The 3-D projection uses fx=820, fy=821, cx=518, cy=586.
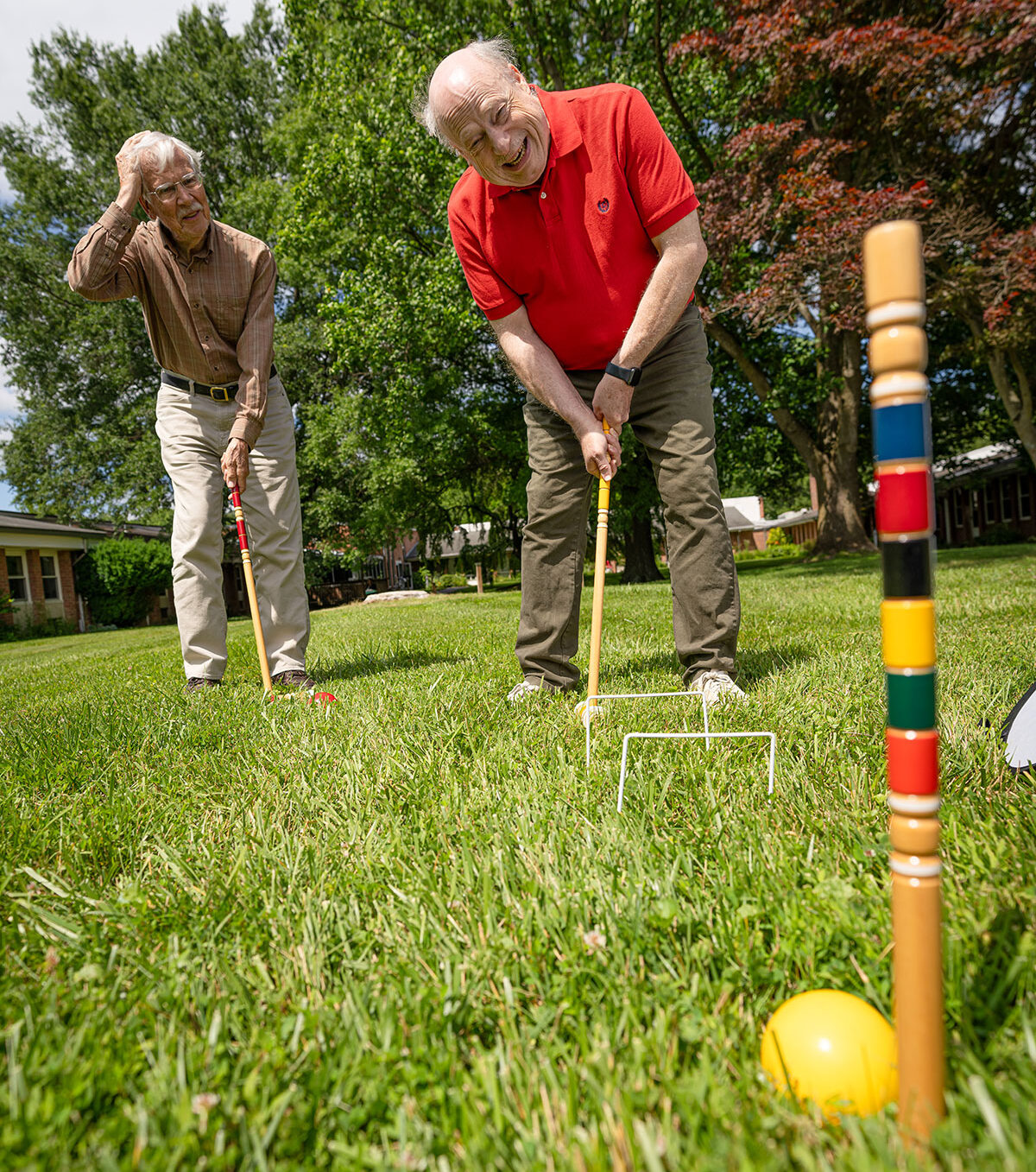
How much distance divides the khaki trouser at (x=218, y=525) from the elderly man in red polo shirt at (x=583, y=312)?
1319 millimetres

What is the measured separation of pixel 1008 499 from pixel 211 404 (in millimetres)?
31265

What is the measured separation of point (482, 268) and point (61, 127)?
2761cm

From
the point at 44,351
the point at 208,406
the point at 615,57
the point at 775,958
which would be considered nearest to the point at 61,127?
the point at 44,351

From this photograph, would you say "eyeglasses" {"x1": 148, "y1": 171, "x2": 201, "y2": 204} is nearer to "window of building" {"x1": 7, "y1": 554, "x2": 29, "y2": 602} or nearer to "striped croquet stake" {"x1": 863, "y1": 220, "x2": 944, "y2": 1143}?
"striped croquet stake" {"x1": 863, "y1": 220, "x2": 944, "y2": 1143}

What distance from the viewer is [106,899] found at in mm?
1564

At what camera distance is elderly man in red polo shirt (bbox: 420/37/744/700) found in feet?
8.63

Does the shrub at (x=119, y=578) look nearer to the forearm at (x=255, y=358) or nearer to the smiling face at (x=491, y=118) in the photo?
the forearm at (x=255, y=358)

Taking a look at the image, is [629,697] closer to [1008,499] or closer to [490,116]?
[490,116]

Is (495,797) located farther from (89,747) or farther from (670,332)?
(670,332)

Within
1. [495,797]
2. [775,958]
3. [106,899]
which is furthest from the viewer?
[495,797]

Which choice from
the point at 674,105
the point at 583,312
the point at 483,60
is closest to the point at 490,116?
the point at 483,60

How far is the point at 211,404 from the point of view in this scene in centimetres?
383

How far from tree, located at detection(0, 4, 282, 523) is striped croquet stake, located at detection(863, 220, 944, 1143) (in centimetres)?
2409

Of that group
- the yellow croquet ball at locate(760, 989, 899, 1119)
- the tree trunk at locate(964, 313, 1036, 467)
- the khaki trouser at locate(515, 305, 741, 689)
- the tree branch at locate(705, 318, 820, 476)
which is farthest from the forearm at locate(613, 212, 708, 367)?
the tree branch at locate(705, 318, 820, 476)
